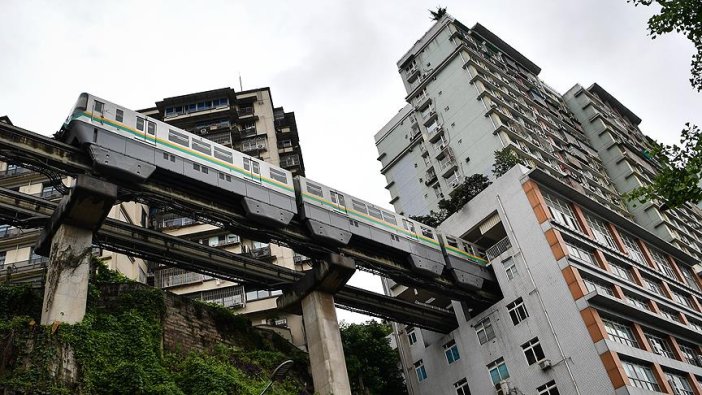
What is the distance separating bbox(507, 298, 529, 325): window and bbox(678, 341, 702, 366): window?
36.0 feet

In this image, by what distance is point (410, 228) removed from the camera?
35.1 m

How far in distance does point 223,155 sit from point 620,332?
22.9m

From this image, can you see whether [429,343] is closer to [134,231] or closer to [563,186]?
[563,186]

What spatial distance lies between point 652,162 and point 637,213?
17.9m

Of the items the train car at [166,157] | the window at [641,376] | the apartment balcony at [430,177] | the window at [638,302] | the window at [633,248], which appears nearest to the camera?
the train car at [166,157]

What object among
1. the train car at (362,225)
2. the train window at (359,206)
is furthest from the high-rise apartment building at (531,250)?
the train window at (359,206)

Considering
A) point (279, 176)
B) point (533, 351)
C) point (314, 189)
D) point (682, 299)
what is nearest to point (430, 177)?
point (682, 299)

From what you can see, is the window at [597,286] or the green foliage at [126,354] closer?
the green foliage at [126,354]

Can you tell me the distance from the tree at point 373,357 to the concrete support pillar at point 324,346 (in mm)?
7351

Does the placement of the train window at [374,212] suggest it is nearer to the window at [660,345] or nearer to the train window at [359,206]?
the train window at [359,206]

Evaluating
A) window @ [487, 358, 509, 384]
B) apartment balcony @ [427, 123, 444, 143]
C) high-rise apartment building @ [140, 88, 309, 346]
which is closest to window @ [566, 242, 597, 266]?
window @ [487, 358, 509, 384]

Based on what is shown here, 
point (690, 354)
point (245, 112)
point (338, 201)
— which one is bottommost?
point (690, 354)

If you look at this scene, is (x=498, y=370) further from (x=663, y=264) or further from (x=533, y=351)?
(x=663, y=264)

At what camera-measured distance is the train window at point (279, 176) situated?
97.7 feet
